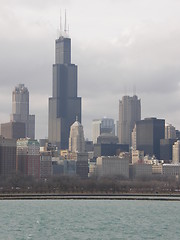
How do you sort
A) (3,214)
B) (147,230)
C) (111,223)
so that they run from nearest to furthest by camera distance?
1. (147,230)
2. (111,223)
3. (3,214)

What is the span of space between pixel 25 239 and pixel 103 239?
11.3 meters

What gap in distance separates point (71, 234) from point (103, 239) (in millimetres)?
8991

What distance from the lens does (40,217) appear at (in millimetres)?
145250

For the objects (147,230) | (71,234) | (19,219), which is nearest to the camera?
(71,234)

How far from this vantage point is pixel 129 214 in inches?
6142

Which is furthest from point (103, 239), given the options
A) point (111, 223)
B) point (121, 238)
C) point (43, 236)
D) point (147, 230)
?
point (111, 223)

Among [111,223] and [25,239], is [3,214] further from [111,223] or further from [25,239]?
[25,239]

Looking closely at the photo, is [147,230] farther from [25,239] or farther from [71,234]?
[25,239]

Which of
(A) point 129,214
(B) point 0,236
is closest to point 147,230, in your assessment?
(B) point 0,236

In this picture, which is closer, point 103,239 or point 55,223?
point 103,239

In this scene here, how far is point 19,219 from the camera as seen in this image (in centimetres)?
14025

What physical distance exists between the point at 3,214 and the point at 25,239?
5405 centimetres

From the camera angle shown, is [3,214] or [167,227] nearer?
[167,227]

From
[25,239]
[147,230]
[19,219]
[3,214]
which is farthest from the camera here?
[3,214]
